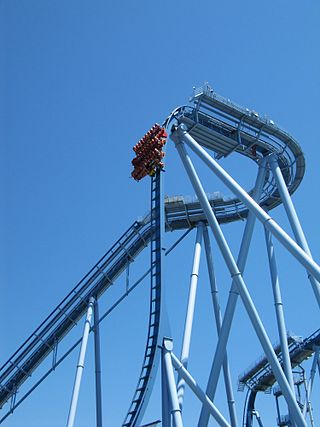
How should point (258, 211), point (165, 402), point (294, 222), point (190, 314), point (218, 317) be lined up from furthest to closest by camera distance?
point (218, 317)
point (190, 314)
point (294, 222)
point (258, 211)
point (165, 402)

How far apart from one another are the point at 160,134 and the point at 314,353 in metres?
15.8

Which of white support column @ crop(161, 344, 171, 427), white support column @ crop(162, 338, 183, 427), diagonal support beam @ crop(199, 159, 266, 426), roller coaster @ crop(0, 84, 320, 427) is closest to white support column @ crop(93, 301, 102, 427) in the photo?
roller coaster @ crop(0, 84, 320, 427)

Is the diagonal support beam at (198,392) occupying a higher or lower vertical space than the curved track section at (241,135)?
lower

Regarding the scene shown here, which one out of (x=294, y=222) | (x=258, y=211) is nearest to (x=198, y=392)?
(x=258, y=211)

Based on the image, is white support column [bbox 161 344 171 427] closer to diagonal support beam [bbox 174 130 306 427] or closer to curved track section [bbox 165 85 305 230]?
diagonal support beam [bbox 174 130 306 427]

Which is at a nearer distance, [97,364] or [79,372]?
[79,372]

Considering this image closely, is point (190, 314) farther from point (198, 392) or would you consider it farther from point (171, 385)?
point (171, 385)

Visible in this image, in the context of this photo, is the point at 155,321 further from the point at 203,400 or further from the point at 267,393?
the point at 267,393

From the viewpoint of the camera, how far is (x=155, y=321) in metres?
17.8

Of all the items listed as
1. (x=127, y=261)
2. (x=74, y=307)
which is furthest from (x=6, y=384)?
(x=127, y=261)

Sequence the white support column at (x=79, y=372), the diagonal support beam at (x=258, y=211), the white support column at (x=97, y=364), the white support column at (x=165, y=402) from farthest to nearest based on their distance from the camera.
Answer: the white support column at (x=97, y=364)
the white support column at (x=79, y=372)
the white support column at (x=165, y=402)
the diagonal support beam at (x=258, y=211)

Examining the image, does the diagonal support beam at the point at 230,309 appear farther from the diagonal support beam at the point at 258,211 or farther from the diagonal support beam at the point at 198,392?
the diagonal support beam at the point at 258,211

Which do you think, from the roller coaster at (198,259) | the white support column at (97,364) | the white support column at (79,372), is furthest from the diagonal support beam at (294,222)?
the white support column at (97,364)

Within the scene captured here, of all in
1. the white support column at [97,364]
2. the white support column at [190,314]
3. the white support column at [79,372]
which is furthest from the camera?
the white support column at [97,364]
